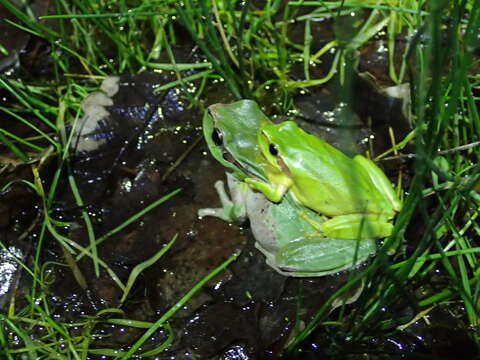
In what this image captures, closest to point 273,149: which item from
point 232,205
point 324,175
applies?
point 324,175

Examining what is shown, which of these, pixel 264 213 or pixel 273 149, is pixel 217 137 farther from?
pixel 264 213

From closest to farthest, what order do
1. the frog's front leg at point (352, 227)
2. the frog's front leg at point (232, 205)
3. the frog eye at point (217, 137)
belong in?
the frog's front leg at point (352, 227)
the frog eye at point (217, 137)
the frog's front leg at point (232, 205)

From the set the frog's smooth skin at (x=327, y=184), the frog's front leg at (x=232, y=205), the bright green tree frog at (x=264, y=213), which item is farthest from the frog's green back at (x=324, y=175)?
the frog's front leg at (x=232, y=205)

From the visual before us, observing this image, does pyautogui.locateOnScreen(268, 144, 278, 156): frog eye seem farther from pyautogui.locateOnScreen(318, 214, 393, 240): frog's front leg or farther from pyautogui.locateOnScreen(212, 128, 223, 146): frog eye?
pyautogui.locateOnScreen(318, 214, 393, 240): frog's front leg

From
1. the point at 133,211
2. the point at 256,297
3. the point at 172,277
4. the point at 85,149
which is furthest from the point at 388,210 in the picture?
the point at 85,149

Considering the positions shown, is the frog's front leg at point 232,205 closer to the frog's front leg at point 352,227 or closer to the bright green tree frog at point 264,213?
the bright green tree frog at point 264,213

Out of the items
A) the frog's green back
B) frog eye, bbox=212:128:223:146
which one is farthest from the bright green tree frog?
the frog's green back

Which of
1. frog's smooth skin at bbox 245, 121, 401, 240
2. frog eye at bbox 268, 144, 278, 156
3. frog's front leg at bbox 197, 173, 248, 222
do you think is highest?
frog eye at bbox 268, 144, 278, 156
